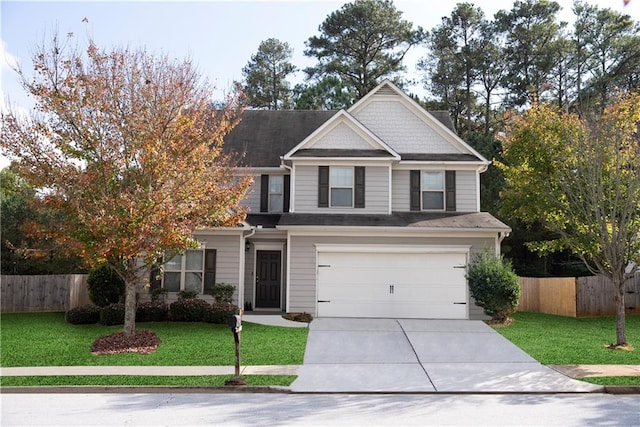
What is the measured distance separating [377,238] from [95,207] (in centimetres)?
900

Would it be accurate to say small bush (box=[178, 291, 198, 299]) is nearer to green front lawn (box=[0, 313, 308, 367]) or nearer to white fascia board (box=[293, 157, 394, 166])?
green front lawn (box=[0, 313, 308, 367])

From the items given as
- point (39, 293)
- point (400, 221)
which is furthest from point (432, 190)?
point (39, 293)

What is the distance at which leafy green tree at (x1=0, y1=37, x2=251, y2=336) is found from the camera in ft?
43.8

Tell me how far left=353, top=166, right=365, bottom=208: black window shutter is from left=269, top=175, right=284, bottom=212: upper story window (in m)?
3.21

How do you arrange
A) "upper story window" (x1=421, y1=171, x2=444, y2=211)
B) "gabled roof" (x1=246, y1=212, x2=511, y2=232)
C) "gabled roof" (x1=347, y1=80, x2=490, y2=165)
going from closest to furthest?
"gabled roof" (x1=246, y1=212, x2=511, y2=232) → "upper story window" (x1=421, y1=171, x2=444, y2=211) → "gabled roof" (x1=347, y1=80, x2=490, y2=165)

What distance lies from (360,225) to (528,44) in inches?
1015

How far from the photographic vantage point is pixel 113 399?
9.62 m

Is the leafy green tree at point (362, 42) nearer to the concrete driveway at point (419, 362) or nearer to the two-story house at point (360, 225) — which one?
the two-story house at point (360, 225)

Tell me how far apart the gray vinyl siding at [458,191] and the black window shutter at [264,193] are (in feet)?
15.7

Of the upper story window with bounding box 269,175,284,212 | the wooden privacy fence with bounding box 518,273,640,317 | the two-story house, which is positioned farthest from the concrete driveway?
the upper story window with bounding box 269,175,284,212

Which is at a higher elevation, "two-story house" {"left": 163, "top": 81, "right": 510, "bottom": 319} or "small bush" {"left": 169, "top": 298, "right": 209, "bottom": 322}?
"two-story house" {"left": 163, "top": 81, "right": 510, "bottom": 319}

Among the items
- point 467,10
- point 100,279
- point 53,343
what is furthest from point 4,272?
point 467,10

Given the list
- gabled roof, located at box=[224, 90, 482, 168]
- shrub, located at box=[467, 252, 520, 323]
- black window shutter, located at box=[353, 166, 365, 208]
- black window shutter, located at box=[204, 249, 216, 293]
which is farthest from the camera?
gabled roof, located at box=[224, 90, 482, 168]

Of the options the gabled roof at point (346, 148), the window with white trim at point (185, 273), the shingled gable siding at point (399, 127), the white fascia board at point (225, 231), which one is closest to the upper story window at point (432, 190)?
the shingled gable siding at point (399, 127)
